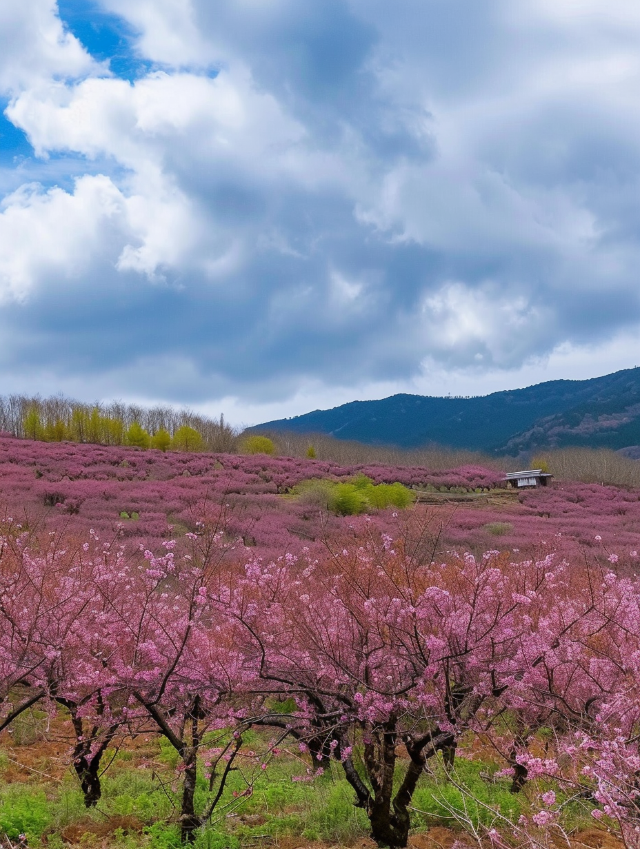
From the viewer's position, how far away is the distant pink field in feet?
63.5

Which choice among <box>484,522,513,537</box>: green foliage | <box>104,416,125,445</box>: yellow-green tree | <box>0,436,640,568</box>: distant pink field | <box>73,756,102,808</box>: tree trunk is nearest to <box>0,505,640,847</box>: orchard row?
<box>73,756,102,808</box>: tree trunk

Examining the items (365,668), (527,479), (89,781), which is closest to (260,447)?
(527,479)

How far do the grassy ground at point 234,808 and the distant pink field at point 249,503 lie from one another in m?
4.40

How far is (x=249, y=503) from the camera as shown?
2619 cm

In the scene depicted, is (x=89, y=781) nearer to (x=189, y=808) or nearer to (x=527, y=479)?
(x=189, y=808)

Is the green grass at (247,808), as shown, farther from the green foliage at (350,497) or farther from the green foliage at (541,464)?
the green foliage at (541,464)

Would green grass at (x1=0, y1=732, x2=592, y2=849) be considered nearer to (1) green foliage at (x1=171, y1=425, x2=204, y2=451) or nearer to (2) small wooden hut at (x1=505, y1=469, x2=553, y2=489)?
(2) small wooden hut at (x1=505, y1=469, x2=553, y2=489)

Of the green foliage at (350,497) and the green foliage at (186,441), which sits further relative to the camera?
the green foliage at (186,441)

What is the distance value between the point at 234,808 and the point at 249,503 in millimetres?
20634

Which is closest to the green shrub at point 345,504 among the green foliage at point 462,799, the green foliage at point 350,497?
the green foliage at point 350,497

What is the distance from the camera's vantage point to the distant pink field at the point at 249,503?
19359mm

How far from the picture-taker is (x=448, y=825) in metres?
5.95

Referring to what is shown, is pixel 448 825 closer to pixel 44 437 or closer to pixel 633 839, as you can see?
pixel 633 839

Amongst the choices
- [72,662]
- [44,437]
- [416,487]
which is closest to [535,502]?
[416,487]
